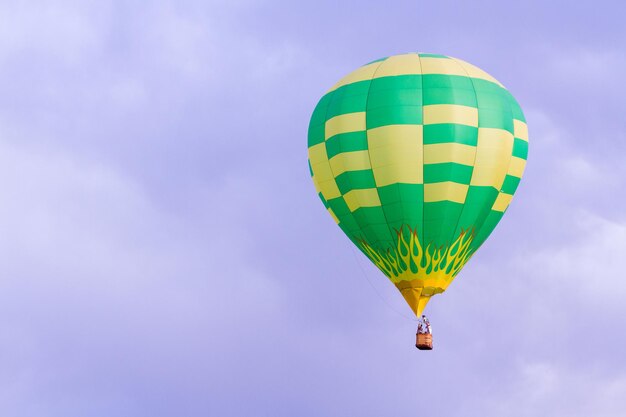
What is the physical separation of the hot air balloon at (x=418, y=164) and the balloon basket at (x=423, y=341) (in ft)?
2.45

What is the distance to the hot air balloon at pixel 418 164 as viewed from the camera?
63.5m

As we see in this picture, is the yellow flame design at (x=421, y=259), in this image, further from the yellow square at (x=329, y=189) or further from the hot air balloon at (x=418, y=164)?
the yellow square at (x=329, y=189)

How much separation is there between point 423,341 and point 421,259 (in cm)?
234

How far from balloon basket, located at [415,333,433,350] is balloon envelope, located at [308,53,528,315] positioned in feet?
2.66

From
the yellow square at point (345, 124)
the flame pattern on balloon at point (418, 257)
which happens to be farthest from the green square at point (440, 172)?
the yellow square at point (345, 124)

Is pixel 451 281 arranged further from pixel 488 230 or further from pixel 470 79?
pixel 470 79

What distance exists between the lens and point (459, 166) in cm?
6356

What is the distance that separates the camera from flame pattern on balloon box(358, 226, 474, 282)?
63.8 metres

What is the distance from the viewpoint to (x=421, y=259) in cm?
6384

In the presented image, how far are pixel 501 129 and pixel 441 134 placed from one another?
6.68 feet

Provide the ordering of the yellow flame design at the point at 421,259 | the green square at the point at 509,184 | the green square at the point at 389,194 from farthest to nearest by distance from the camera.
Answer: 1. the green square at the point at 509,184
2. the yellow flame design at the point at 421,259
3. the green square at the point at 389,194

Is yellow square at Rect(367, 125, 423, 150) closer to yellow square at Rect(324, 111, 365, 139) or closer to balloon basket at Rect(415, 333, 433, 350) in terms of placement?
yellow square at Rect(324, 111, 365, 139)

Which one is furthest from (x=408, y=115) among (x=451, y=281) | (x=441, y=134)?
(x=451, y=281)

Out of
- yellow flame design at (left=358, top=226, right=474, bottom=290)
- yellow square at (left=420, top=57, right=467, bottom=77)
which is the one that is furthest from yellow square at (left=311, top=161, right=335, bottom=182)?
yellow square at (left=420, top=57, right=467, bottom=77)
